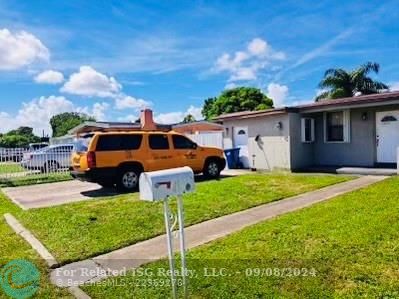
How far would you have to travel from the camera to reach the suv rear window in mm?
11005

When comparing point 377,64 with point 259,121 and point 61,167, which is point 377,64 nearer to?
point 259,121

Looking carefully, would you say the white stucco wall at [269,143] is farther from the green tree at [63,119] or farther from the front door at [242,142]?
the green tree at [63,119]

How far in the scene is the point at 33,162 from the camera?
17.2 meters

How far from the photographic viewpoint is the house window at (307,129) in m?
15.1

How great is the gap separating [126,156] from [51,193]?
293 centimetres

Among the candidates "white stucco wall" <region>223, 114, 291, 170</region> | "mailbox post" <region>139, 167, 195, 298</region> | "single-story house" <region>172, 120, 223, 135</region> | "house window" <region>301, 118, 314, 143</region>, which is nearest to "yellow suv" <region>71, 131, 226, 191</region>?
"white stucco wall" <region>223, 114, 291, 170</region>

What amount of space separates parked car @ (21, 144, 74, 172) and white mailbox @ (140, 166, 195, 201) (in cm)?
1425

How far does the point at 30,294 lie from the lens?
4.31m

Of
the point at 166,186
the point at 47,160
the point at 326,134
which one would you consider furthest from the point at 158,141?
the point at 166,186

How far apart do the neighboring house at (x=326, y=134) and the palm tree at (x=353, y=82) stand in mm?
14655

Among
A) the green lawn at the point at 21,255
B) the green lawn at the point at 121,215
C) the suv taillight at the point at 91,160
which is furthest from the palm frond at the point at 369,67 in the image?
the green lawn at the point at 21,255

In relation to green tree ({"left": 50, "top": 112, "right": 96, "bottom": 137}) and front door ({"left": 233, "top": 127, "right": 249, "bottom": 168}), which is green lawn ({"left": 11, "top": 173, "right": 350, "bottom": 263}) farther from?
green tree ({"left": 50, "top": 112, "right": 96, "bottom": 137})

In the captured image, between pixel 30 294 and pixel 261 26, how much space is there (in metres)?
13.4

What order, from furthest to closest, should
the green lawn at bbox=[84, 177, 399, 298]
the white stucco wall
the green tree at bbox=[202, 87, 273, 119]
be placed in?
the green tree at bbox=[202, 87, 273, 119] < the white stucco wall < the green lawn at bbox=[84, 177, 399, 298]
